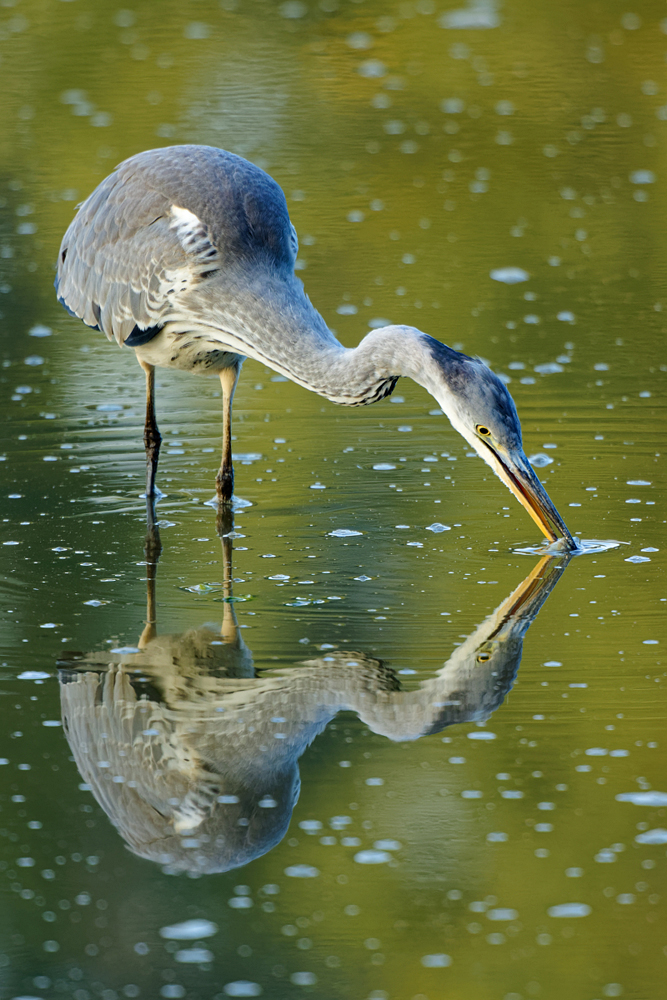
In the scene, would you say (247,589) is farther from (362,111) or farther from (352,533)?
(362,111)

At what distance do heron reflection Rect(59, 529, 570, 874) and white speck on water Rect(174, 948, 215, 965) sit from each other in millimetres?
431

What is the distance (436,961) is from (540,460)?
4.26 m

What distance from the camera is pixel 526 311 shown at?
35.8 feet

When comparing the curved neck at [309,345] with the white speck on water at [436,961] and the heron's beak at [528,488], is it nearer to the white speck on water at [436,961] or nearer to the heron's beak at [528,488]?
the heron's beak at [528,488]

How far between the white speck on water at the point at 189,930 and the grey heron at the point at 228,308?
2.68 m

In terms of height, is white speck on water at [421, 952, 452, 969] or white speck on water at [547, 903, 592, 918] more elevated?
white speck on water at [421, 952, 452, 969]

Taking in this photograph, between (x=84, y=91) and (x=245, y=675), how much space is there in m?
13.7

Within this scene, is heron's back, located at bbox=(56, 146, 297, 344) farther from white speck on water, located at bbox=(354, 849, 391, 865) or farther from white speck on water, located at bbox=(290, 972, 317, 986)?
white speck on water, located at bbox=(290, 972, 317, 986)

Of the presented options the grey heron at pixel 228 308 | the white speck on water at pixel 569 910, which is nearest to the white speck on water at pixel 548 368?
the grey heron at pixel 228 308

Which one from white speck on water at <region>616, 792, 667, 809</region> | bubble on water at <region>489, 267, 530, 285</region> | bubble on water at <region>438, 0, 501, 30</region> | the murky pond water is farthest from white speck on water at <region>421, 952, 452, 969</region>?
bubble on water at <region>438, 0, 501, 30</region>

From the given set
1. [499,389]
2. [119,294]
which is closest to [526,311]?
[119,294]

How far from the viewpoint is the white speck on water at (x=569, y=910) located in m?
4.12

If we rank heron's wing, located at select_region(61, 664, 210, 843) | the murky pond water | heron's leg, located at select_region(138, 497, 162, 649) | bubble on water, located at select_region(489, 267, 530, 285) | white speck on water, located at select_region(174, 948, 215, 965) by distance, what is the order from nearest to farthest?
white speck on water, located at select_region(174, 948, 215, 965), the murky pond water, heron's wing, located at select_region(61, 664, 210, 843), heron's leg, located at select_region(138, 497, 162, 649), bubble on water, located at select_region(489, 267, 530, 285)

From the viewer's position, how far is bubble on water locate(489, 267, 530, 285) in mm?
11578
